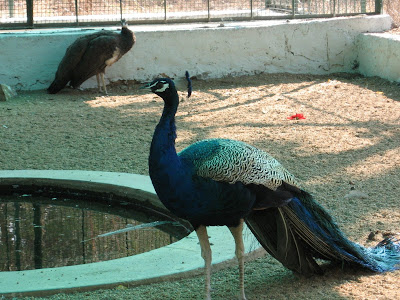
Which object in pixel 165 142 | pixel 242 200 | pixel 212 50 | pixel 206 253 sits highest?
pixel 212 50

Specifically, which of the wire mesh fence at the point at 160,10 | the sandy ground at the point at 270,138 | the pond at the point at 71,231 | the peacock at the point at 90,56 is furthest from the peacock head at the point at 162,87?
the wire mesh fence at the point at 160,10

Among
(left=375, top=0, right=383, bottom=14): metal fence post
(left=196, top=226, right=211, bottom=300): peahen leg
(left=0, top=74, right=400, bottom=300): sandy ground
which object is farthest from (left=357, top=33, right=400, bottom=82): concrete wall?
(left=196, top=226, right=211, bottom=300): peahen leg

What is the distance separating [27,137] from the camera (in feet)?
24.8

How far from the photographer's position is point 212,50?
11.1 meters

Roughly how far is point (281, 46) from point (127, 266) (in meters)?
8.00

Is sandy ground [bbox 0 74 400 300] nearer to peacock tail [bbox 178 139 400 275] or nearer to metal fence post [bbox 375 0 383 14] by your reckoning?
peacock tail [bbox 178 139 400 275]

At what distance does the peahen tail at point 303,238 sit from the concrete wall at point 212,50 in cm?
742

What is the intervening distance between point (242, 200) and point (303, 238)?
0.56 m

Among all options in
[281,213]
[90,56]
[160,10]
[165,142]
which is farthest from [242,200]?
[160,10]

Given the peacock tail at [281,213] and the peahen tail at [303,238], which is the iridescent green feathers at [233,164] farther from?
the peahen tail at [303,238]

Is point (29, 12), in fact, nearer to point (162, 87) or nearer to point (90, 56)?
point (90, 56)

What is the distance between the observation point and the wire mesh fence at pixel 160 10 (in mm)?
11156

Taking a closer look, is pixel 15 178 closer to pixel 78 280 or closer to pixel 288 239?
pixel 78 280

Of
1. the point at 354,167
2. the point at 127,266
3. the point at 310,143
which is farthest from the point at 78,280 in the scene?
the point at 310,143
